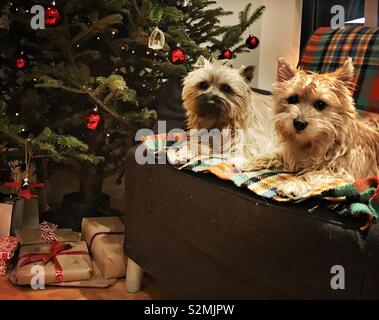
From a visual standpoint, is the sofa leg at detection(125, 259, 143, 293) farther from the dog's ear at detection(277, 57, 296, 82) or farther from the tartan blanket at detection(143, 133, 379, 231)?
the dog's ear at detection(277, 57, 296, 82)

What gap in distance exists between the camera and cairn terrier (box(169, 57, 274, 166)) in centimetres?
181

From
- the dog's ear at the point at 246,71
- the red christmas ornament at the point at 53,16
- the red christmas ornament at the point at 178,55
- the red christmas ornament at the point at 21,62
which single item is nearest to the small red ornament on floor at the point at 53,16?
the red christmas ornament at the point at 53,16

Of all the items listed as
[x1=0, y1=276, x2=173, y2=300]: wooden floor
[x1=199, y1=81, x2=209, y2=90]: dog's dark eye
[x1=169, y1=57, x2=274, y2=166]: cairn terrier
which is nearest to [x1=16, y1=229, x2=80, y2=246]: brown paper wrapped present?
[x1=0, y1=276, x2=173, y2=300]: wooden floor

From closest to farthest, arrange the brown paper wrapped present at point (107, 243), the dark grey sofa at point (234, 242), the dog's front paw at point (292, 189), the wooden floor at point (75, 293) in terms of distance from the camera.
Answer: the dark grey sofa at point (234, 242) < the dog's front paw at point (292, 189) < the wooden floor at point (75, 293) < the brown paper wrapped present at point (107, 243)

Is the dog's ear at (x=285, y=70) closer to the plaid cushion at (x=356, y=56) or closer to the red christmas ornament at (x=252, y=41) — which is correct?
the plaid cushion at (x=356, y=56)

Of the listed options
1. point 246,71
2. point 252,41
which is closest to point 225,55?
point 252,41

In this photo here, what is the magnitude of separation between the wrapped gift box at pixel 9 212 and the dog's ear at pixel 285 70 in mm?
1391

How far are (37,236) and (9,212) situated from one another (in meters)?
A: 0.18

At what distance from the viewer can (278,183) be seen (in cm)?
132

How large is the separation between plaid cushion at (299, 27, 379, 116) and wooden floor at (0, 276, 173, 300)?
1123 millimetres

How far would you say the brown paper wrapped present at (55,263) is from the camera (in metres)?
1.98

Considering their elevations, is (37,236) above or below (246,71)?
below

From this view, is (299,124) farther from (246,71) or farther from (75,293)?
(75,293)
